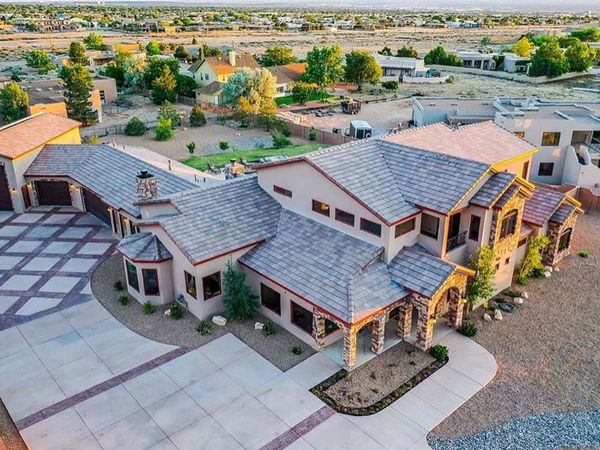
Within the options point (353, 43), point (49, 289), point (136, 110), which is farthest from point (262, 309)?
point (353, 43)

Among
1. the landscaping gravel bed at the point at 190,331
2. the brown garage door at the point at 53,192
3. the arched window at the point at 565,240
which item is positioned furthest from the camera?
the brown garage door at the point at 53,192

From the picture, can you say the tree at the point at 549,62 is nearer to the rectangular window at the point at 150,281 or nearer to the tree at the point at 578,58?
the tree at the point at 578,58

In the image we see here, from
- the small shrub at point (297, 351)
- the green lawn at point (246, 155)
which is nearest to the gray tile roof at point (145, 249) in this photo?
the small shrub at point (297, 351)

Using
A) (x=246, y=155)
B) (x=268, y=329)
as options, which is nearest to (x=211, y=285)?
(x=268, y=329)

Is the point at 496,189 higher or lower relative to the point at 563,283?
higher

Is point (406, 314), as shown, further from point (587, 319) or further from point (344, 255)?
point (587, 319)

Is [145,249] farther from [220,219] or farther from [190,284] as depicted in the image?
[220,219]
